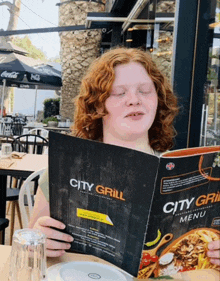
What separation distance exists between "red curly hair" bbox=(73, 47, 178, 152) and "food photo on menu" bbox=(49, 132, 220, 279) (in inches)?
18.6

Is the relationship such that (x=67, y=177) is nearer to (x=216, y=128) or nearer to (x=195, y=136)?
(x=216, y=128)

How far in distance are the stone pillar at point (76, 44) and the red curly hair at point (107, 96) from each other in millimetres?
7394

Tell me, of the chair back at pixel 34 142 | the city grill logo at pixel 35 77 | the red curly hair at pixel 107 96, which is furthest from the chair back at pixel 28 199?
the city grill logo at pixel 35 77

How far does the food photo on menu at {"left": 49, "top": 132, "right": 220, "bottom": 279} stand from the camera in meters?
0.82

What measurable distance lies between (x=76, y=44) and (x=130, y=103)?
26.1ft

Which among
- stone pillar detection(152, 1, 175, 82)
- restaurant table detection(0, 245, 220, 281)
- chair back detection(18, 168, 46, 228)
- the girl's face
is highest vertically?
stone pillar detection(152, 1, 175, 82)

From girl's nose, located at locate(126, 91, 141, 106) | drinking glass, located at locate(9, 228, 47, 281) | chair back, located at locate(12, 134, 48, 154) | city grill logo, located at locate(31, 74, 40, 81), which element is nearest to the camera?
drinking glass, located at locate(9, 228, 47, 281)

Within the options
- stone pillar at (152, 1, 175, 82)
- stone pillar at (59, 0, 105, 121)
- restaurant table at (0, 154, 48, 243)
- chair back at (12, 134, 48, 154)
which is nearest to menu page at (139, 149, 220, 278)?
stone pillar at (152, 1, 175, 82)

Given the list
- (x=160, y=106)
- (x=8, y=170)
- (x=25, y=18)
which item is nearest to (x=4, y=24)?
(x=25, y=18)

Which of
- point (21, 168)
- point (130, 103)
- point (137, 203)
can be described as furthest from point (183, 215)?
point (21, 168)

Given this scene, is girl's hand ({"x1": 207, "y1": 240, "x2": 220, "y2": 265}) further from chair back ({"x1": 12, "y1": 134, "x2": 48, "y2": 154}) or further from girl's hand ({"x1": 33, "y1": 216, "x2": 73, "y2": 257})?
chair back ({"x1": 12, "y1": 134, "x2": 48, "y2": 154})

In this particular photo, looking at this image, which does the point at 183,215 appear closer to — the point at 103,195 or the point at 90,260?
the point at 103,195

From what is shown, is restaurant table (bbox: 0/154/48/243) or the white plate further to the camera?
restaurant table (bbox: 0/154/48/243)

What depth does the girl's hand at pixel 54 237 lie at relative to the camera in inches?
37.6
